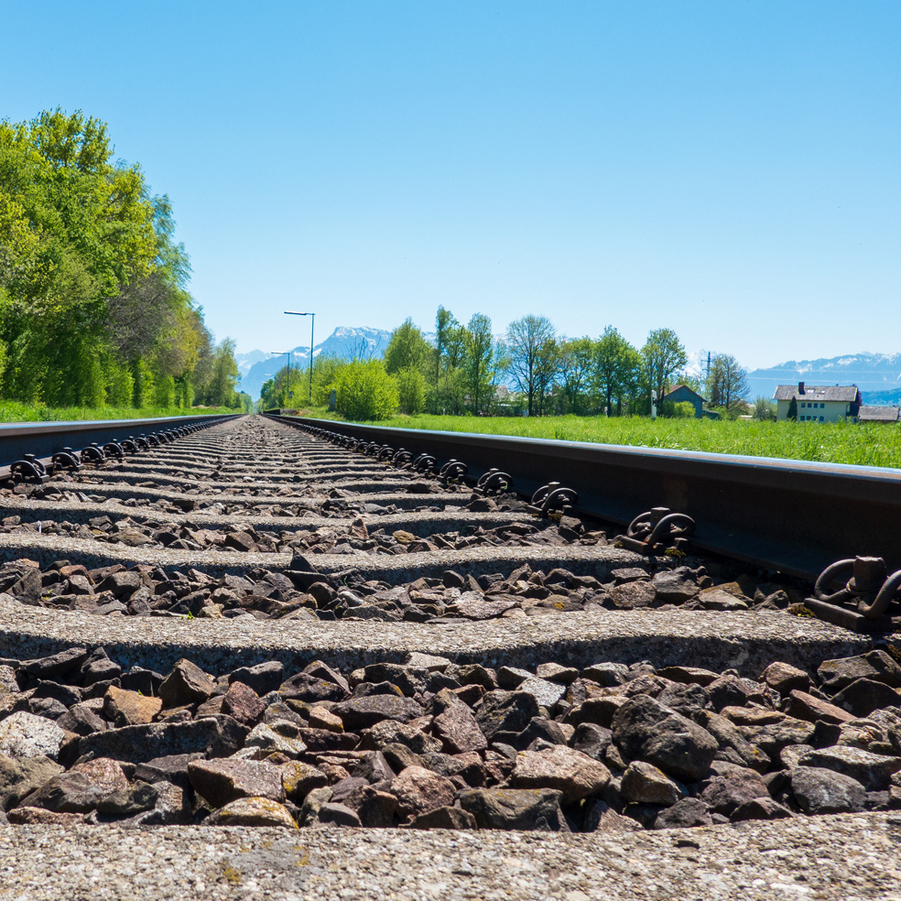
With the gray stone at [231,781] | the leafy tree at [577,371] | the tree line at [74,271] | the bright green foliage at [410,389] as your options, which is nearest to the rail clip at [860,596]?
the gray stone at [231,781]

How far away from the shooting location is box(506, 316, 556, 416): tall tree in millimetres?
95688

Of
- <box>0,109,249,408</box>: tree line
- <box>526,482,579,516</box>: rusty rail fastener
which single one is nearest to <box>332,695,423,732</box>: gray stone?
<box>526,482,579,516</box>: rusty rail fastener

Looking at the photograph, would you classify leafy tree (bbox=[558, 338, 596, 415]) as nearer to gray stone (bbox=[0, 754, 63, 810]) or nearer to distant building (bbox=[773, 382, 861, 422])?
distant building (bbox=[773, 382, 861, 422])

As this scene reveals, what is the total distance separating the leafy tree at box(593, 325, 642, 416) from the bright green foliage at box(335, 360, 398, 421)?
214 feet

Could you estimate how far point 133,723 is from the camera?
4.88ft

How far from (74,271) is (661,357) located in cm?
8745

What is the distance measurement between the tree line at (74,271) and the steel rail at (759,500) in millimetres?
22279

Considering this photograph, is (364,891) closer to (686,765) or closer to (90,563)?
(686,765)

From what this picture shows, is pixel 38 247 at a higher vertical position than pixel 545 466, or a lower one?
higher

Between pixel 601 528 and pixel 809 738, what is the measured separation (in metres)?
2.45

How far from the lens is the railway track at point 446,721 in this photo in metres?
0.95

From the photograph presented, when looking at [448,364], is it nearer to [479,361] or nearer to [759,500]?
[479,361]

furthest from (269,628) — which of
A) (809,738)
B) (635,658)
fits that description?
(809,738)

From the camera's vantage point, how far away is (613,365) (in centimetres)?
10225
